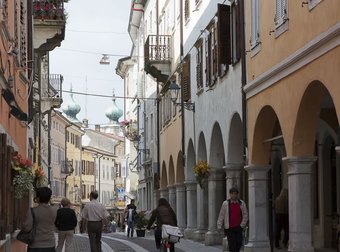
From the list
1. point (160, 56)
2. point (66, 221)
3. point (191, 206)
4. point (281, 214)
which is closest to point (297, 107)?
point (66, 221)

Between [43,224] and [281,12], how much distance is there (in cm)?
859

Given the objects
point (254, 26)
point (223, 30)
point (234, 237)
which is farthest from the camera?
point (223, 30)

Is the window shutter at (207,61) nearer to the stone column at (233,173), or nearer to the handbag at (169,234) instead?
the stone column at (233,173)

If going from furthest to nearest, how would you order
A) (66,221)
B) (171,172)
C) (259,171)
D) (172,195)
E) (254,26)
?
(171,172), (172,195), (259,171), (254,26), (66,221)

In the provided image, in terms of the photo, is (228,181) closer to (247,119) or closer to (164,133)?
(247,119)

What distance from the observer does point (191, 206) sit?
34.3 metres

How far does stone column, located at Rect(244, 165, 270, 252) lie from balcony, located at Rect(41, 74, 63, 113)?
939 inches

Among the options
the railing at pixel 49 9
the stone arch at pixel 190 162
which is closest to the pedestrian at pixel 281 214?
the stone arch at pixel 190 162

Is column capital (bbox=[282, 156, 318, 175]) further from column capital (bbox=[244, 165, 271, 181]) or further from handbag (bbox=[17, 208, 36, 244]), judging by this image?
handbag (bbox=[17, 208, 36, 244])

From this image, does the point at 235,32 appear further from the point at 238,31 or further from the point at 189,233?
the point at 189,233

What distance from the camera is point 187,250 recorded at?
27906 mm

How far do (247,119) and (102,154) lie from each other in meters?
102

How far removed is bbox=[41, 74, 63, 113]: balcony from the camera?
151 feet

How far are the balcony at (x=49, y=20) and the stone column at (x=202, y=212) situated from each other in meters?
6.87
